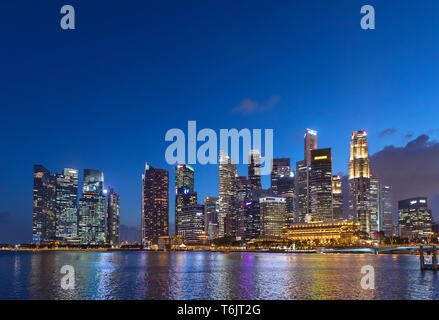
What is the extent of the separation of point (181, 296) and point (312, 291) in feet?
57.1

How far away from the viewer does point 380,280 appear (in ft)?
245
